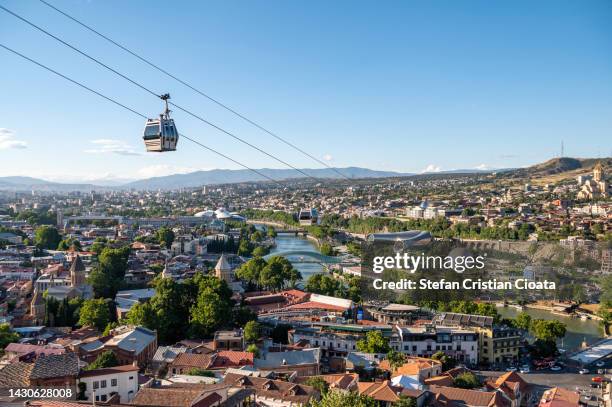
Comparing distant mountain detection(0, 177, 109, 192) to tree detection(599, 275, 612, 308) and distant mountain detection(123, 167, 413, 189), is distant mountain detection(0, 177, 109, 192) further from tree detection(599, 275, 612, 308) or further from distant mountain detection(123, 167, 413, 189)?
tree detection(599, 275, 612, 308)

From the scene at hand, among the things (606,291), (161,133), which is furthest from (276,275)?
(161,133)

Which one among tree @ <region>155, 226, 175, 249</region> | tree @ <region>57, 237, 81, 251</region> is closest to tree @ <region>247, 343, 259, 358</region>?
tree @ <region>57, 237, 81, 251</region>

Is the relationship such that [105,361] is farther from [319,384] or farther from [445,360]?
[445,360]

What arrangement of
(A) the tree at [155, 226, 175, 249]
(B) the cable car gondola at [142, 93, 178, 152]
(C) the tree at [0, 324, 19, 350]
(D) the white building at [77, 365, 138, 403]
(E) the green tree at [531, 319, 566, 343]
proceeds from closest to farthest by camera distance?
(B) the cable car gondola at [142, 93, 178, 152]
(D) the white building at [77, 365, 138, 403]
(C) the tree at [0, 324, 19, 350]
(E) the green tree at [531, 319, 566, 343]
(A) the tree at [155, 226, 175, 249]

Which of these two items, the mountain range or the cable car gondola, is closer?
the cable car gondola

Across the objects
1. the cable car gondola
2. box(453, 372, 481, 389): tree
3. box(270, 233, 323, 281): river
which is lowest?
box(270, 233, 323, 281): river

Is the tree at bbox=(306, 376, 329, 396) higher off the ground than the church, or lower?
lower

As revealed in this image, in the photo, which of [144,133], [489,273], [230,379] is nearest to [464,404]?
[230,379]

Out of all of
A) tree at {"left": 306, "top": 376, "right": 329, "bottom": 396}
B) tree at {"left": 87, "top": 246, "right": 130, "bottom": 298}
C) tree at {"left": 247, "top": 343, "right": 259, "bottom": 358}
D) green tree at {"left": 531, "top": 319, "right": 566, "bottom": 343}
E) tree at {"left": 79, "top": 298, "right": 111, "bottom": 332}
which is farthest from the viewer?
tree at {"left": 87, "top": 246, "right": 130, "bottom": 298}
